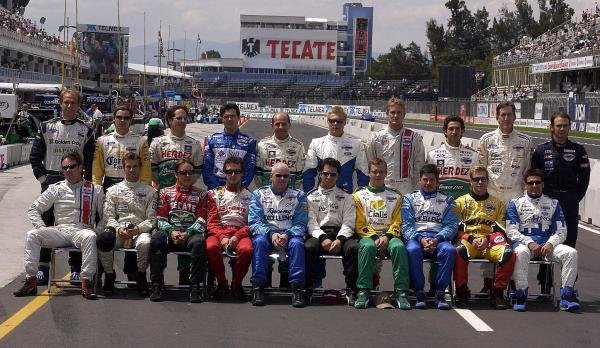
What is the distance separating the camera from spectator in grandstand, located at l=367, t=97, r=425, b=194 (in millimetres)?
10586

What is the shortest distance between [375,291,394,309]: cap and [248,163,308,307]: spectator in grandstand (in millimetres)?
726

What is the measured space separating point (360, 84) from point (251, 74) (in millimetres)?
18656

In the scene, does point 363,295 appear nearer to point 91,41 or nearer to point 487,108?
point 487,108

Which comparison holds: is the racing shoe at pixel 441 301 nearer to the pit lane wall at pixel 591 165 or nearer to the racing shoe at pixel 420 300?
the racing shoe at pixel 420 300

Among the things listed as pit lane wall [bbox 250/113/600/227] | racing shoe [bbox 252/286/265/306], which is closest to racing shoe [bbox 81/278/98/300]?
racing shoe [bbox 252/286/265/306]

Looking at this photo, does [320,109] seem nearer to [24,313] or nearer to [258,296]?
[258,296]

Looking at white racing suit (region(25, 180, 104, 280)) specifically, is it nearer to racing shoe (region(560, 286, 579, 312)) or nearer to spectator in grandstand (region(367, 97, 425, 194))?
spectator in grandstand (region(367, 97, 425, 194))

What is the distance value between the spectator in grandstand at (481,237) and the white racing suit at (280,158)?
69.8 inches

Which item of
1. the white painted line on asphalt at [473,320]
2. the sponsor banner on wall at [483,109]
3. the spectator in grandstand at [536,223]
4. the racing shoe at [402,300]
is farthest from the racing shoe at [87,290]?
the sponsor banner on wall at [483,109]

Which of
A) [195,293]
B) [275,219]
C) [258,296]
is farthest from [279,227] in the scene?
[195,293]

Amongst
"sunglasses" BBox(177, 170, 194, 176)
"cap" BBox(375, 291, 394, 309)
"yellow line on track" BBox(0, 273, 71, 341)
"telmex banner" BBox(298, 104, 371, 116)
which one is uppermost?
"telmex banner" BBox(298, 104, 371, 116)

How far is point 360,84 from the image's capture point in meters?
125

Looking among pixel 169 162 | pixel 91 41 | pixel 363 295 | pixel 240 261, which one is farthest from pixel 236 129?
pixel 91 41

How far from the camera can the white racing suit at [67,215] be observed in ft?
30.9
